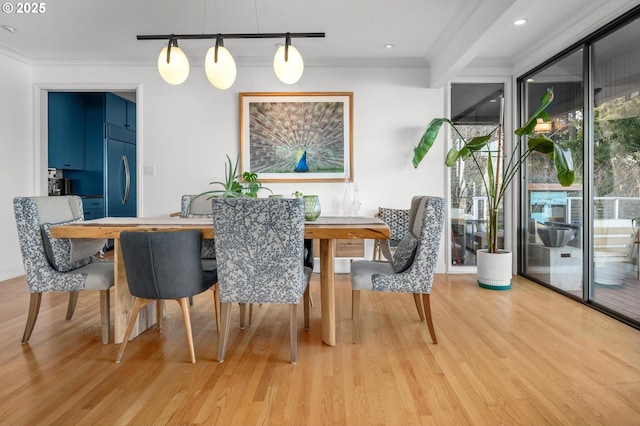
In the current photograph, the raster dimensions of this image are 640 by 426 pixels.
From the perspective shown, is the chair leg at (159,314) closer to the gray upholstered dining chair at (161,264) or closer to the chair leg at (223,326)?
the gray upholstered dining chair at (161,264)

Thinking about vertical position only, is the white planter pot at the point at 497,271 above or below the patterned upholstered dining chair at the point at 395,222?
below

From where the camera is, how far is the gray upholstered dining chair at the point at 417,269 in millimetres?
2338

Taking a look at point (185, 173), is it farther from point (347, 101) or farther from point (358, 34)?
point (358, 34)

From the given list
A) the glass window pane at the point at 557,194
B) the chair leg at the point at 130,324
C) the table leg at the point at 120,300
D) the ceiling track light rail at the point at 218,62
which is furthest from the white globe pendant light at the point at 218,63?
the glass window pane at the point at 557,194

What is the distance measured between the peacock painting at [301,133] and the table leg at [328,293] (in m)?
2.23

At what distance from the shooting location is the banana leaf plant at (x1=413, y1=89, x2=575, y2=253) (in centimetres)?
332

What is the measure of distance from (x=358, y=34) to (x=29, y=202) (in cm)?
311

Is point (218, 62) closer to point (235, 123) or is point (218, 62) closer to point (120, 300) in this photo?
point (120, 300)

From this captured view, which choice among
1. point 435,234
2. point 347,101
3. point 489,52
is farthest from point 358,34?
point 435,234

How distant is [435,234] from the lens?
234 cm

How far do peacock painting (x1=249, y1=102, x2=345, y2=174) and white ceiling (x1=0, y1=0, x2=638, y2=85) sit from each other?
54 cm

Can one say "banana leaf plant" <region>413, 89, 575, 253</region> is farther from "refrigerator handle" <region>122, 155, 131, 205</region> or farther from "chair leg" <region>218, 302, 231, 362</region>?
"refrigerator handle" <region>122, 155, 131, 205</region>

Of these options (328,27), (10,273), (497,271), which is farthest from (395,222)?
(10,273)

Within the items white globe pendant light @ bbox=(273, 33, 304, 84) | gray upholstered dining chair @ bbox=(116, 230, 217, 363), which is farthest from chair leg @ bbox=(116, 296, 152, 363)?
white globe pendant light @ bbox=(273, 33, 304, 84)
